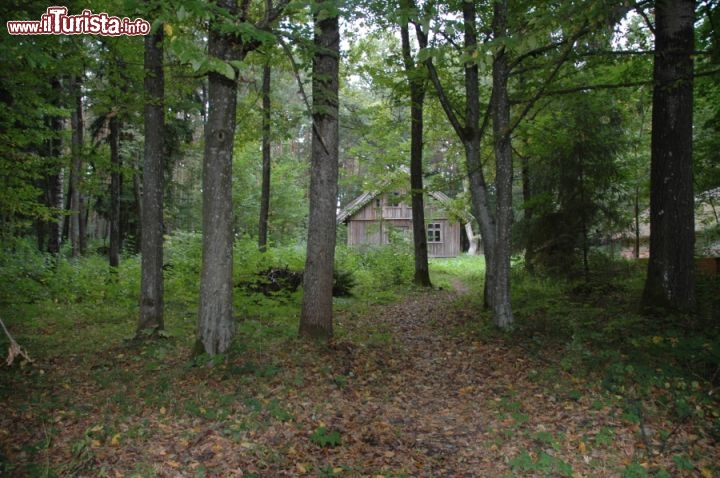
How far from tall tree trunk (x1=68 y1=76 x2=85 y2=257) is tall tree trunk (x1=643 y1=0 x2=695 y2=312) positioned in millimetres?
11079

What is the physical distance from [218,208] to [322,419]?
3092mm

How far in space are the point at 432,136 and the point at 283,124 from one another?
1017cm

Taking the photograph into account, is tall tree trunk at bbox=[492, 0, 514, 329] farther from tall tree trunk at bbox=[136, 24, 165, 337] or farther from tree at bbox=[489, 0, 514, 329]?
tall tree trunk at bbox=[136, 24, 165, 337]

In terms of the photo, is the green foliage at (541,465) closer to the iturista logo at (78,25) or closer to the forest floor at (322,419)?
the forest floor at (322,419)

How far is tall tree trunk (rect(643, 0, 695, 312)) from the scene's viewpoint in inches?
295

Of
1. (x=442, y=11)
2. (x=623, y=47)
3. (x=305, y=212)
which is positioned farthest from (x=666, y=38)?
(x=305, y=212)

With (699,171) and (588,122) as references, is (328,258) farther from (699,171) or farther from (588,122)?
(699,171)

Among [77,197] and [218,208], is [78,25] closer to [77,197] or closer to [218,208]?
[218,208]

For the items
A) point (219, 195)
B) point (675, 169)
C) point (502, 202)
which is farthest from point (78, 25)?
point (675, 169)

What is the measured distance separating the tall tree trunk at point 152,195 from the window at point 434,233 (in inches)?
1116

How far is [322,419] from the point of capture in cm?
517

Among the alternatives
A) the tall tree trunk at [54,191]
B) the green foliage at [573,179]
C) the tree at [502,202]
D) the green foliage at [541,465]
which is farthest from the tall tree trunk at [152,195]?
the green foliage at [573,179]

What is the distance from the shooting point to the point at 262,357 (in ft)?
21.5

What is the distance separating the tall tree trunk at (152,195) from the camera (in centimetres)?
745
